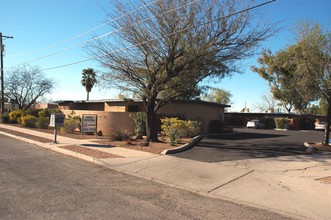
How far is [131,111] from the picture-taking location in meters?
28.0

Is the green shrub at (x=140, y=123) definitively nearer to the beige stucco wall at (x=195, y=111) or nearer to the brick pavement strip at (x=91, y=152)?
the beige stucco wall at (x=195, y=111)

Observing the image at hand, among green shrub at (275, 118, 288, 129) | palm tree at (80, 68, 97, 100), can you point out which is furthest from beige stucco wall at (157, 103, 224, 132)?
palm tree at (80, 68, 97, 100)

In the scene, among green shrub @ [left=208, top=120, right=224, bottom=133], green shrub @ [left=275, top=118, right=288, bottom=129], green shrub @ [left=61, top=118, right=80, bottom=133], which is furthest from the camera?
green shrub @ [left=275, top=118, right=288, bottom=129]

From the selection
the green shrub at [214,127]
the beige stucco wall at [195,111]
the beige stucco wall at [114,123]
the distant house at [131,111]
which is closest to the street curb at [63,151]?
the beige stucco wall at [114,123]

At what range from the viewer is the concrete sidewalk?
7.36 meters

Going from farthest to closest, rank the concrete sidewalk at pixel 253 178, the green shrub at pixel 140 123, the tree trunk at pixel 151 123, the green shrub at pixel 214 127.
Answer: the green shrub at pixel 214 127
the green shrub at pixel 140 123
the tree trunk at pixel 151 123
the concrete sidewalk at pixel 253 178

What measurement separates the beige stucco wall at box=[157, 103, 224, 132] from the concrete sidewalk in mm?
11699

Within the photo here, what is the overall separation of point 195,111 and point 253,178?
18157 millimetres

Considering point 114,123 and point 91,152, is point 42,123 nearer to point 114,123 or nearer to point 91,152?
point 114,123

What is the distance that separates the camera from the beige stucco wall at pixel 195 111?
25.5m

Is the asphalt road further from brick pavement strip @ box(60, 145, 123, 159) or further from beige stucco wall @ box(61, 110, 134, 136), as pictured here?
beige stucco wall @ box(61, 110, 134, 136)

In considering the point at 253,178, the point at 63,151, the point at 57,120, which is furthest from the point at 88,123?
the point at 253,178

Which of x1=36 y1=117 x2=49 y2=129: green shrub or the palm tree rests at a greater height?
the palm tree

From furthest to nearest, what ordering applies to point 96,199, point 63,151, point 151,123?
point 151,123
point 63,151
point 96,199
